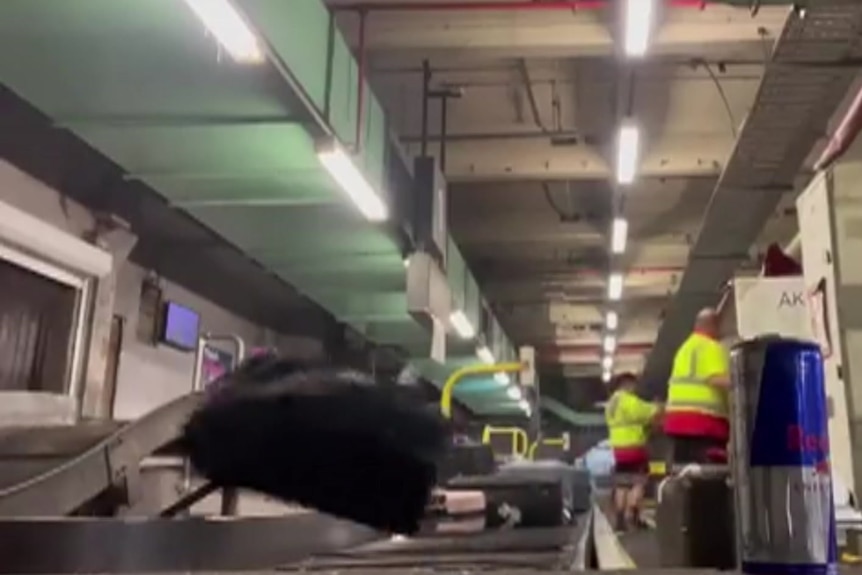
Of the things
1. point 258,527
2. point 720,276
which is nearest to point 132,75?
point 258,527

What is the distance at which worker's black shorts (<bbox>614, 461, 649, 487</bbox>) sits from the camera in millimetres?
5526

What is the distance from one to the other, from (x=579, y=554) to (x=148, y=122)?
79.5 inches

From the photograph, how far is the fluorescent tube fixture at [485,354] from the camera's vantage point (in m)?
7.09

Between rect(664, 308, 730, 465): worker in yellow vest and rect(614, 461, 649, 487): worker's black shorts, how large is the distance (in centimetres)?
146

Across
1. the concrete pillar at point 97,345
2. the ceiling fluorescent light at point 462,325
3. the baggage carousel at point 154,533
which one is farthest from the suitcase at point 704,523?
the ceiling fluorescent light at point 462,325

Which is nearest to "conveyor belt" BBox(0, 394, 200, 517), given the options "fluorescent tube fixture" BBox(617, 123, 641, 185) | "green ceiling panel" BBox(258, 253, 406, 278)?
"green ceiling panel" BBox(258, 253, 406, 278)

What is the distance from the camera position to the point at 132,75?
8.11 ft

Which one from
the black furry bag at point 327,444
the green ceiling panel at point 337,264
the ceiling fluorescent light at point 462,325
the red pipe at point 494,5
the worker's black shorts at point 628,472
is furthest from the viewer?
the worker's black shorts at point 628,472

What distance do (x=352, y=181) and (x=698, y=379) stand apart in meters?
1.95

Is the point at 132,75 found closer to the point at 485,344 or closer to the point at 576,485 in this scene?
the point at 576,485

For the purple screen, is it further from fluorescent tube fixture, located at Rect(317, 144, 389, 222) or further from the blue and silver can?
the blue and silver can

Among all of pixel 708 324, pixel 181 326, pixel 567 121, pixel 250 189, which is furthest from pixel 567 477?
pixel 181 326

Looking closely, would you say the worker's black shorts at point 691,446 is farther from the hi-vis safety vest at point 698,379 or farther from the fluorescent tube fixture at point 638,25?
the fluorescent tube fixture at point 638,25

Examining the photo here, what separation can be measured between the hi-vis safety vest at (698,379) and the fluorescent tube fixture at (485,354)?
3036 mm
